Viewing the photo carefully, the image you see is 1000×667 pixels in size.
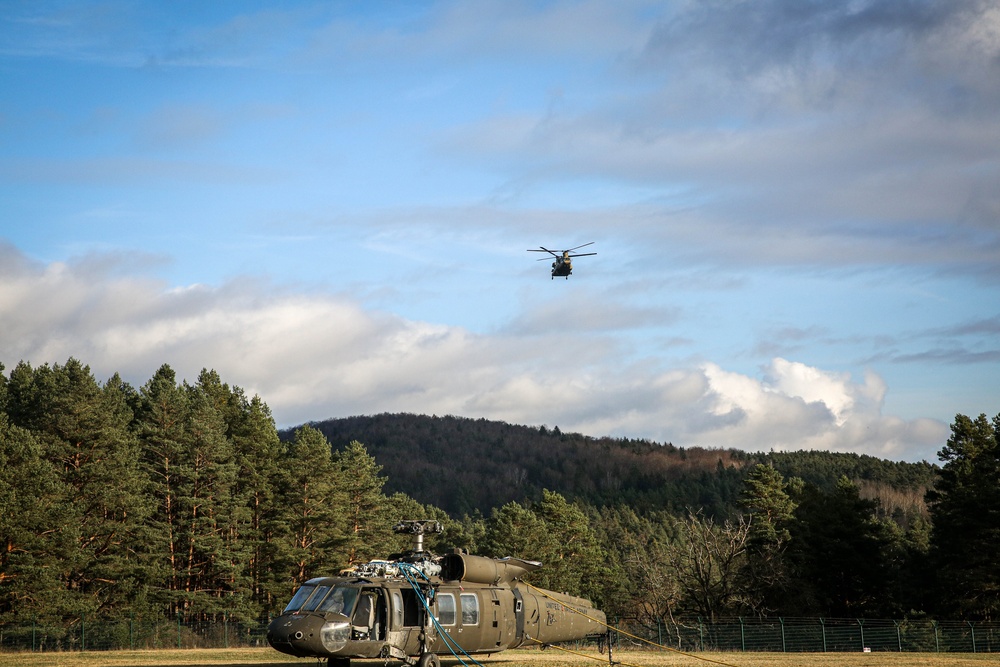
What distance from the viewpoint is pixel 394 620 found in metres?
24.0

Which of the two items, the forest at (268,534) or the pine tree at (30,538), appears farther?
the forest at (268,534)

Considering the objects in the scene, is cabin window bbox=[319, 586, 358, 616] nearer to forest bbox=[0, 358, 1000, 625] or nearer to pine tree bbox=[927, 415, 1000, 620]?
forest bbox=[0, 358, 1000, 625]

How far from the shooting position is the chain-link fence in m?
47.7

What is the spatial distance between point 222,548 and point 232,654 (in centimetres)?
2367

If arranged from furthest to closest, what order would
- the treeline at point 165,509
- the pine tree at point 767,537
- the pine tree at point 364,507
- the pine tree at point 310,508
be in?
the pine tree at point 364,507, the pine tree at point 310,508, the pine tree at point 767,537, the treeline at point 165,509

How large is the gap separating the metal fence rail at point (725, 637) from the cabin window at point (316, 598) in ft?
85.9

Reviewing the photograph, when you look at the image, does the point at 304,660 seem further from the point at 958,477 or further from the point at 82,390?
the point at 958,477

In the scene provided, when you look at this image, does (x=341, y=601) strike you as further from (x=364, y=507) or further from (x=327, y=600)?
(x=364, y=507)

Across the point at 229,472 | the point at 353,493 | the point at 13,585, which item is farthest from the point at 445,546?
the point at 13,585

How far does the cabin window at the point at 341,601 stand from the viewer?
2336cm

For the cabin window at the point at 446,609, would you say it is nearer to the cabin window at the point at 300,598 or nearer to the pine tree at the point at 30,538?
the cabin window at the point at 300,598

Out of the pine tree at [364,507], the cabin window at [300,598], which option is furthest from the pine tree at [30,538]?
the cabin window at [300,598]

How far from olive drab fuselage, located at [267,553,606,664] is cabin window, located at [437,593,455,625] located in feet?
0.09

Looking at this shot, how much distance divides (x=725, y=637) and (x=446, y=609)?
29520 mm
